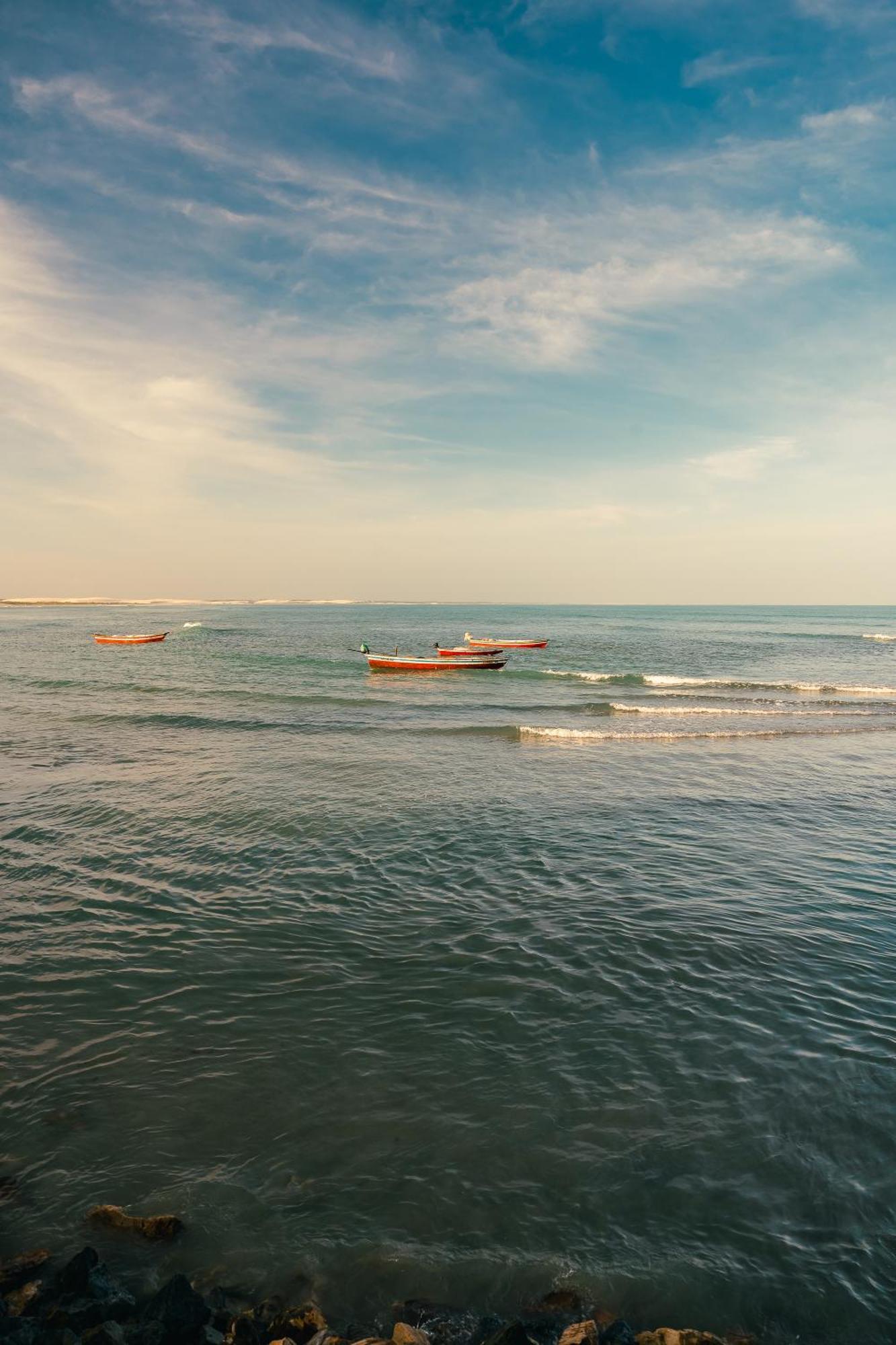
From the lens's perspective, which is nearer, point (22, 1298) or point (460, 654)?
point (22, 1298)

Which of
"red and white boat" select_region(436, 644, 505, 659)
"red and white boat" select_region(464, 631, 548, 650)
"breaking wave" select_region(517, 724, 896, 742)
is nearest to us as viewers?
"breaking wave" select_region(517, 724, 896, 742)

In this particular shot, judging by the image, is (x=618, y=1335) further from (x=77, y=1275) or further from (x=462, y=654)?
(x=462, y=654)

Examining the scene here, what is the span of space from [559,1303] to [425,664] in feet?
171

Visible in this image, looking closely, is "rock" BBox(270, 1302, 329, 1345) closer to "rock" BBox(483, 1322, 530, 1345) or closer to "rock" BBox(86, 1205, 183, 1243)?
"rock" BBox(483, 1322, 530, 1345)

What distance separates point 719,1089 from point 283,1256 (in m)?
4.79

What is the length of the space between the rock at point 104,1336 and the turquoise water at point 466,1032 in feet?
2.61

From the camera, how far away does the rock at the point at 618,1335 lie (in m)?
4.93

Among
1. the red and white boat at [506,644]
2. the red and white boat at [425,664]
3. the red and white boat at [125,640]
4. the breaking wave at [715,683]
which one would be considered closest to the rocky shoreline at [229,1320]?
the breaking wave at [715,683]

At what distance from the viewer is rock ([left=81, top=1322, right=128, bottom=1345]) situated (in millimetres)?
4676

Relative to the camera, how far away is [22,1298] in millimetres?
5168

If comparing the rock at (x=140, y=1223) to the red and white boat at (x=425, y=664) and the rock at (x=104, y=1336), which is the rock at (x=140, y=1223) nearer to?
the rock at (x=104, y=1336)

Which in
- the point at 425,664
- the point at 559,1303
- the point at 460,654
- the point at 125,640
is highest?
the point at 125,640

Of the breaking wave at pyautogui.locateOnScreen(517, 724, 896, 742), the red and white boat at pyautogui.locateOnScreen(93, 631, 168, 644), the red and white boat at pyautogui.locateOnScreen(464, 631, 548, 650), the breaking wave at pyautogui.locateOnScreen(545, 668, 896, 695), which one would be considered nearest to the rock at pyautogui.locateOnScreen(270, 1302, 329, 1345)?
the breaking wave at pyautogui.locateOnScreen(517, 724, 896, 742)

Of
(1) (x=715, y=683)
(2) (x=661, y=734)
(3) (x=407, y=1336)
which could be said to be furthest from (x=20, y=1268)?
(1) (x=715, y=683)
